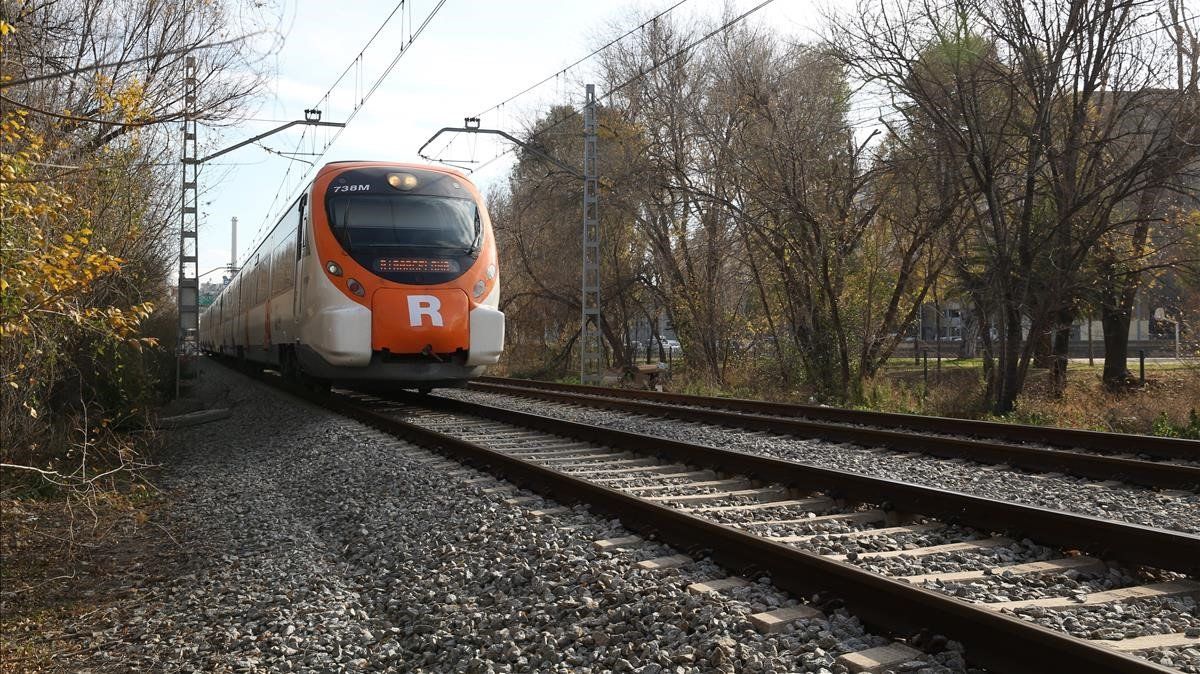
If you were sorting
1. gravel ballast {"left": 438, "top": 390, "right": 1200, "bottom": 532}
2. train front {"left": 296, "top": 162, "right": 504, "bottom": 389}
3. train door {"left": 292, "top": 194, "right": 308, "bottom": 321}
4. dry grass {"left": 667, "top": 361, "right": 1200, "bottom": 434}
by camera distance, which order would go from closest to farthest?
gravel ballast {"left": 438, "top": 390, "right": 1200, "bottom": 532} → dry grass {"left": 667, "top": 361, "right": 1200, "bottom": 434} → train front {"left": 296, "top": 162, "right": 504, "bottom": 389} → train door {"left": 292, "top": 194, "right": 308, "bottom": 321}

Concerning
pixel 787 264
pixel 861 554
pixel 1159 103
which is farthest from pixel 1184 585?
pixel 787 264

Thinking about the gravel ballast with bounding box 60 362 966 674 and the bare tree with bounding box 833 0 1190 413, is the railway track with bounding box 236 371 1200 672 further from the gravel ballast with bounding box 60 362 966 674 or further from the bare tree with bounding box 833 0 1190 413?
the bare tree with bounding box 833 0 1190 413

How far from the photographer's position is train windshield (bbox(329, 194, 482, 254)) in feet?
41.7

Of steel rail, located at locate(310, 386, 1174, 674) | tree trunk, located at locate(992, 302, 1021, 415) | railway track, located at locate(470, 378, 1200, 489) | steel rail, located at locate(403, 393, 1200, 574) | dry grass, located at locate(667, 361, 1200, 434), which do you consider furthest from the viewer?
tree trunk, located at locate(992, 302, 1021, 415)

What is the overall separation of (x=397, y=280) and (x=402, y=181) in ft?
5.13

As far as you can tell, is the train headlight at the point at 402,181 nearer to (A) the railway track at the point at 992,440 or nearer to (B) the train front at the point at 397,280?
(B) the train front at the point at 397,280

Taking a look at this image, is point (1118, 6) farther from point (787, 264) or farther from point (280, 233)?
point (280, 233)

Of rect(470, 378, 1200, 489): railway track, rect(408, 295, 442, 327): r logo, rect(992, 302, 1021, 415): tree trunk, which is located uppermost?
rect(408, 295, 442, 327): r logo

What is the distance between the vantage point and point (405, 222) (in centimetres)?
1298

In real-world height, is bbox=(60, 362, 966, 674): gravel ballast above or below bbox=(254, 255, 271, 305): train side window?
below

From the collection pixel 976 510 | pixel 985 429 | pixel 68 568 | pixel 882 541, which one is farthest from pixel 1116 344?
pixel 68 568

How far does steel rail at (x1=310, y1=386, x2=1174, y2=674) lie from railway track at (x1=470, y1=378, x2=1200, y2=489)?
3763mm

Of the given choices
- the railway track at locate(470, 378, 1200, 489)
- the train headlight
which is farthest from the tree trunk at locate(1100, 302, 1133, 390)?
the train headlight

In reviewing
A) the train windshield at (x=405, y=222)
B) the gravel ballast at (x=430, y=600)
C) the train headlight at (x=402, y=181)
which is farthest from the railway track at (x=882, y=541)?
the train headlight at (x=402, y=181)
